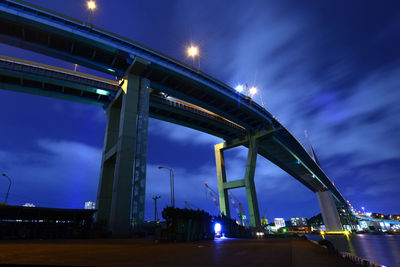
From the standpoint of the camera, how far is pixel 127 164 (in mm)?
27641

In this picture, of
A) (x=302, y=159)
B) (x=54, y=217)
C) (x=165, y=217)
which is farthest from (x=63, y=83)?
(x=302, y=159)

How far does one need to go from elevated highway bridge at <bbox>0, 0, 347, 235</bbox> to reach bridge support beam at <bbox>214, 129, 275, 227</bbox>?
1.26ft

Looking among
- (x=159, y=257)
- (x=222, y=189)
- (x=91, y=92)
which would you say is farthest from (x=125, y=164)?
(x=222, y=189)

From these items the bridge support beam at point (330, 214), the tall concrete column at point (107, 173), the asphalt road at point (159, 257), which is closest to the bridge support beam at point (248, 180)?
the tall concrete column at point (107, 173)

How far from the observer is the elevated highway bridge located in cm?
2630

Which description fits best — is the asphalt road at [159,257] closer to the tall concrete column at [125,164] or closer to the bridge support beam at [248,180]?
the tall concrete column at [125,164]

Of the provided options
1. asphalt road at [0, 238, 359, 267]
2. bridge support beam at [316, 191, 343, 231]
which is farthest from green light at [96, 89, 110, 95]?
bridge support beam at [316, 191, 343, 231]

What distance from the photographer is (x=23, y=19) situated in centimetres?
2483

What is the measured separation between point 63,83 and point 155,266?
3688cm

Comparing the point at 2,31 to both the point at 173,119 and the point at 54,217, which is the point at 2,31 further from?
the point at 173,119

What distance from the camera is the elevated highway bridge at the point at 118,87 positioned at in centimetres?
2630

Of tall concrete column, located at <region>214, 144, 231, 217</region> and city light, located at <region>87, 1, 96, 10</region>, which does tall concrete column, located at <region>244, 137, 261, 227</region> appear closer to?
tall concrete column, located at <region>214, 144, 231, 217</region>

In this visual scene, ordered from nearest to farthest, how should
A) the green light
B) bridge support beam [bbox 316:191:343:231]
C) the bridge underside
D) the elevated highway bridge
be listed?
the elevated highway bridge, the bridge underside, the green light, bridge support beam [bbox 316:191:343:231]

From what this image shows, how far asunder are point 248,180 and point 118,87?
36.8m
